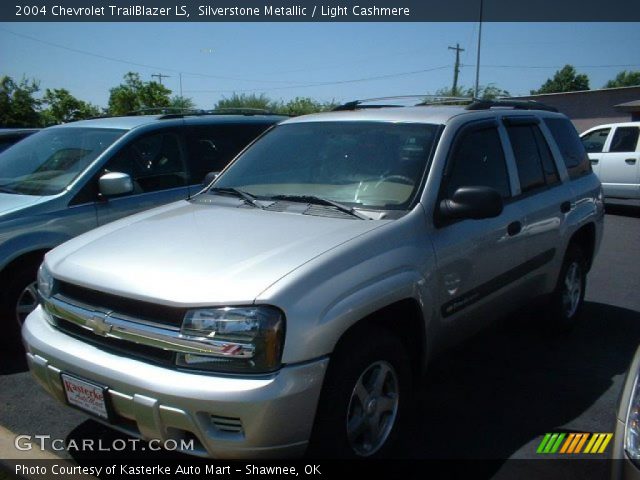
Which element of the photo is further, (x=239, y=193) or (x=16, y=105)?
(x=16, y=105)

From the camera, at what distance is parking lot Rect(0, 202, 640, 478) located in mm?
3463

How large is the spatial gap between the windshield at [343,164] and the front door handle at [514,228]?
2.67ft

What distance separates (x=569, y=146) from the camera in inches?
205

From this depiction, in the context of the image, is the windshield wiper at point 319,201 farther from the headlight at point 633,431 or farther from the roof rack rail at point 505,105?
the headlight at point 633,431

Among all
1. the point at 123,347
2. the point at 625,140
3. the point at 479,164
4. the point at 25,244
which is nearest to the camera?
the point at 123,347

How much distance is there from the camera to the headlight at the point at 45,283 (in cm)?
315

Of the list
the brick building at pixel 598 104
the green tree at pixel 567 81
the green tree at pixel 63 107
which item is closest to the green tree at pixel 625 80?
the green tree at pixel 567 81

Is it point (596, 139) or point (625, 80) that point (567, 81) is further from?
point (596, 139)

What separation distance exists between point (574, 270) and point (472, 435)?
7.30 feet

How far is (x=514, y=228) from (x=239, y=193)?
71.2 inches

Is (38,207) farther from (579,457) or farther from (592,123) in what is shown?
(592,123)

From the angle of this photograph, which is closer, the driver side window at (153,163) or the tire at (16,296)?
the tire at (16,296)

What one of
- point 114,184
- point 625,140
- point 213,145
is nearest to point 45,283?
point 114,184

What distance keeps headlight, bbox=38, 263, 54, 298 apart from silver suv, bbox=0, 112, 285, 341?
4.00 feet
